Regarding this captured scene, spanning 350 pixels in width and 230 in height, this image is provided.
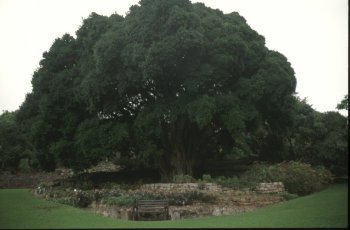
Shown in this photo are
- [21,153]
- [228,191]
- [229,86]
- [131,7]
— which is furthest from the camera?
[21,153]

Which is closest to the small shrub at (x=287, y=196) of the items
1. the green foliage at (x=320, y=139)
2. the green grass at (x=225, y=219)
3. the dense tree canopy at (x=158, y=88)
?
the green grass at (x=225, y=219)

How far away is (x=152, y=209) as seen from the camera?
1661cm

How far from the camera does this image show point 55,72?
30.9 meters

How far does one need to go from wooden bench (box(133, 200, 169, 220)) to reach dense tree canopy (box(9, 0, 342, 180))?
7290mm

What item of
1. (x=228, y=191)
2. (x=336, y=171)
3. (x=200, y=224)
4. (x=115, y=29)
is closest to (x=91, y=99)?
(x=115, y=29)

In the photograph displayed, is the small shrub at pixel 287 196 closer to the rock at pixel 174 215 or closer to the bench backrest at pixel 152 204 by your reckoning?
the rock at pixel 174 215

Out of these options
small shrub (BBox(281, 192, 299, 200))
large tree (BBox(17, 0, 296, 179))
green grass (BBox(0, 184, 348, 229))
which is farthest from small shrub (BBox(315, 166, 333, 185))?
green grass (BBox(0, 184, 348, 229))

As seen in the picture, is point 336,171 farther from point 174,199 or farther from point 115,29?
point 115,29

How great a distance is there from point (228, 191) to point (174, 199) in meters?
2.98

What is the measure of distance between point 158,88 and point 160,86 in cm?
36

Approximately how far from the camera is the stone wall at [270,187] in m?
19.9

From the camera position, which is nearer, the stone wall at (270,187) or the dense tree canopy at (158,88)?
the stone wall at (270,187)

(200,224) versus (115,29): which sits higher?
(115,29)

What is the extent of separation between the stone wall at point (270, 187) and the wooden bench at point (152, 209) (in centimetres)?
543
